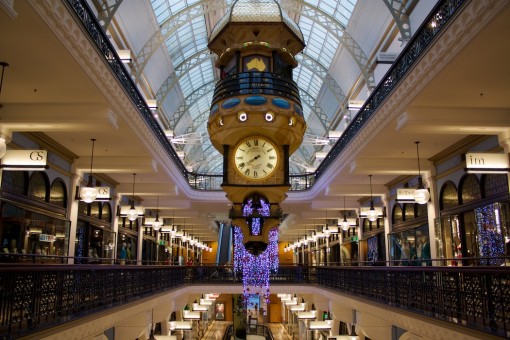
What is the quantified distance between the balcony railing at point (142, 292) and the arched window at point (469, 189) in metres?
3.16

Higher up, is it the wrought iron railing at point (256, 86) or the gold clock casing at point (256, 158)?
the wrought iron railing at point (256, 86)

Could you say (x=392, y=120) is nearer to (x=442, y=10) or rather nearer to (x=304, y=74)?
(x=442, y=10)

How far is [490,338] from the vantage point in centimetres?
548

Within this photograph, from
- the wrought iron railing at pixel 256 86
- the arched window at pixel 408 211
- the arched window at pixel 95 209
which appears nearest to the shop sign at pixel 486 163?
the wrought iron railing at pixel 256 86

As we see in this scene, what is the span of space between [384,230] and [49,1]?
16075 mm

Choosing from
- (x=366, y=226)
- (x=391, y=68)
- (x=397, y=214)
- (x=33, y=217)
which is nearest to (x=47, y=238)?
(x=33, y=217)

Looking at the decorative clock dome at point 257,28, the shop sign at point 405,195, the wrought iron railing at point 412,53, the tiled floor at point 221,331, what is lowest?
the tiled floor at point 221,331

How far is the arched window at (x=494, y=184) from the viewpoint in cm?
1029

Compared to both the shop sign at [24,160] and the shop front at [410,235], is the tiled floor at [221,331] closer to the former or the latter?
the shop front at [410,235]

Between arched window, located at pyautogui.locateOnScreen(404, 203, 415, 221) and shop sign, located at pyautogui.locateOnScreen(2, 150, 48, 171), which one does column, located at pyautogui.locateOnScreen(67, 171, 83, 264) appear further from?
arched window, located at pyautogui.locateOnScreen(404, 203, 415, 221)

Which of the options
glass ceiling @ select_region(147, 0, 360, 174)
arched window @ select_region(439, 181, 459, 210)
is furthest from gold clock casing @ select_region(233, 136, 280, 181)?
glass ceiling @ select_region(147, 0, 360, 174)

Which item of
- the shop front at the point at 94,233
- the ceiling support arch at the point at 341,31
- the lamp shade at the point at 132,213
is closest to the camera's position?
the shop front at the point at 94,233

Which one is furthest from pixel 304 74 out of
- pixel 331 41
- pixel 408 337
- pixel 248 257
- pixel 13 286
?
pixel 13 286

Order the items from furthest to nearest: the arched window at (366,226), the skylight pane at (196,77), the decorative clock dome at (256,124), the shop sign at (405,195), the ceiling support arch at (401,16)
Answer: the skylight pane at (196,77) < the arched window at (366,226) < the ceiling support arch at (401,16) < the shop sign at (405,195) < the decorative clock dome at (256,124)
